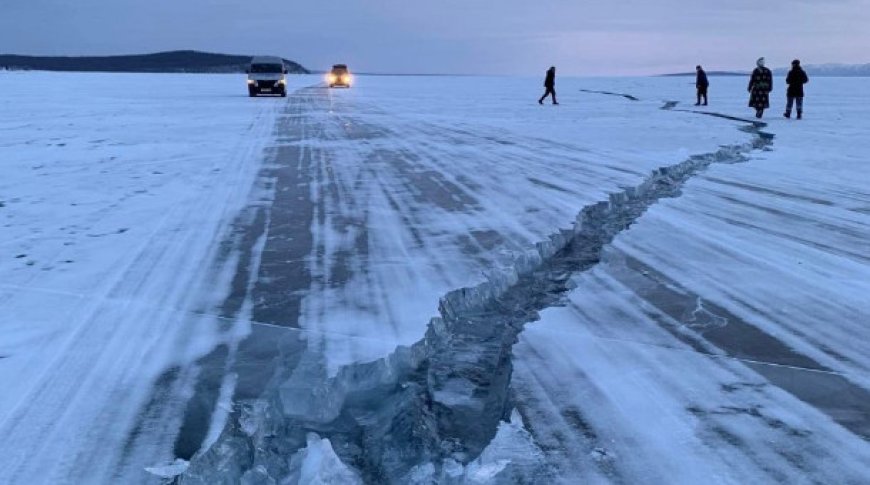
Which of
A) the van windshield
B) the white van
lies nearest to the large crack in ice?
the white van

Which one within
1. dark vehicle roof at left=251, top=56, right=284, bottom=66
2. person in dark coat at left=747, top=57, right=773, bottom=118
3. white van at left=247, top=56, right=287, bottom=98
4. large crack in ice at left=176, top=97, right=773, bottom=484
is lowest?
large crack in ice at left=176, top=97, right=773, bottom=484

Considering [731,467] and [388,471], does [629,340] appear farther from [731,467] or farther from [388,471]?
[388,471]

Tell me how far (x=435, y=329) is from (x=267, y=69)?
32494mm

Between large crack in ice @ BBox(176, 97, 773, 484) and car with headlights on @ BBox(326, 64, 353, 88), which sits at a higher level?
car with headlights on @ BBox(326, 64, 353, 88)

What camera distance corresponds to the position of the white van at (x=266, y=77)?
33562 mm

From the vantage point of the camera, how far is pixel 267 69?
112 feet

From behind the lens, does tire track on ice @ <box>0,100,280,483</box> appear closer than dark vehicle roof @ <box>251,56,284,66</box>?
Yes

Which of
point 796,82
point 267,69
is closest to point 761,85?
point 796,82

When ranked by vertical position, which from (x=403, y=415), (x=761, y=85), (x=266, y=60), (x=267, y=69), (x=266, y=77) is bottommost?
(x=403, y=415)

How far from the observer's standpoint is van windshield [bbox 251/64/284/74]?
3391 centimetres

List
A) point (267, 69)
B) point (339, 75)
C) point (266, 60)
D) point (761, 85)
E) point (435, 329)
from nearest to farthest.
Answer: point (435, 329) < point (761, 85) < point (267, 69) < point (266, 60) < point (339, 75)

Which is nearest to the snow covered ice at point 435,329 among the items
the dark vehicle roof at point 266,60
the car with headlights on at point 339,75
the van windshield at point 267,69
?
the van windshield at point 267,69

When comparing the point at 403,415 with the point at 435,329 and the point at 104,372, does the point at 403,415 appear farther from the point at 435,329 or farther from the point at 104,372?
the point at 104,372

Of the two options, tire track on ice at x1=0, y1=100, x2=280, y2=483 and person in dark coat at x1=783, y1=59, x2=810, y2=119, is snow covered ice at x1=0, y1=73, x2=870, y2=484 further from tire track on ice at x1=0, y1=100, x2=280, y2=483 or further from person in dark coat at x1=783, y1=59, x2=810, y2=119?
person in dark coat at x1=783, y1=59, x2=810, y2=119
